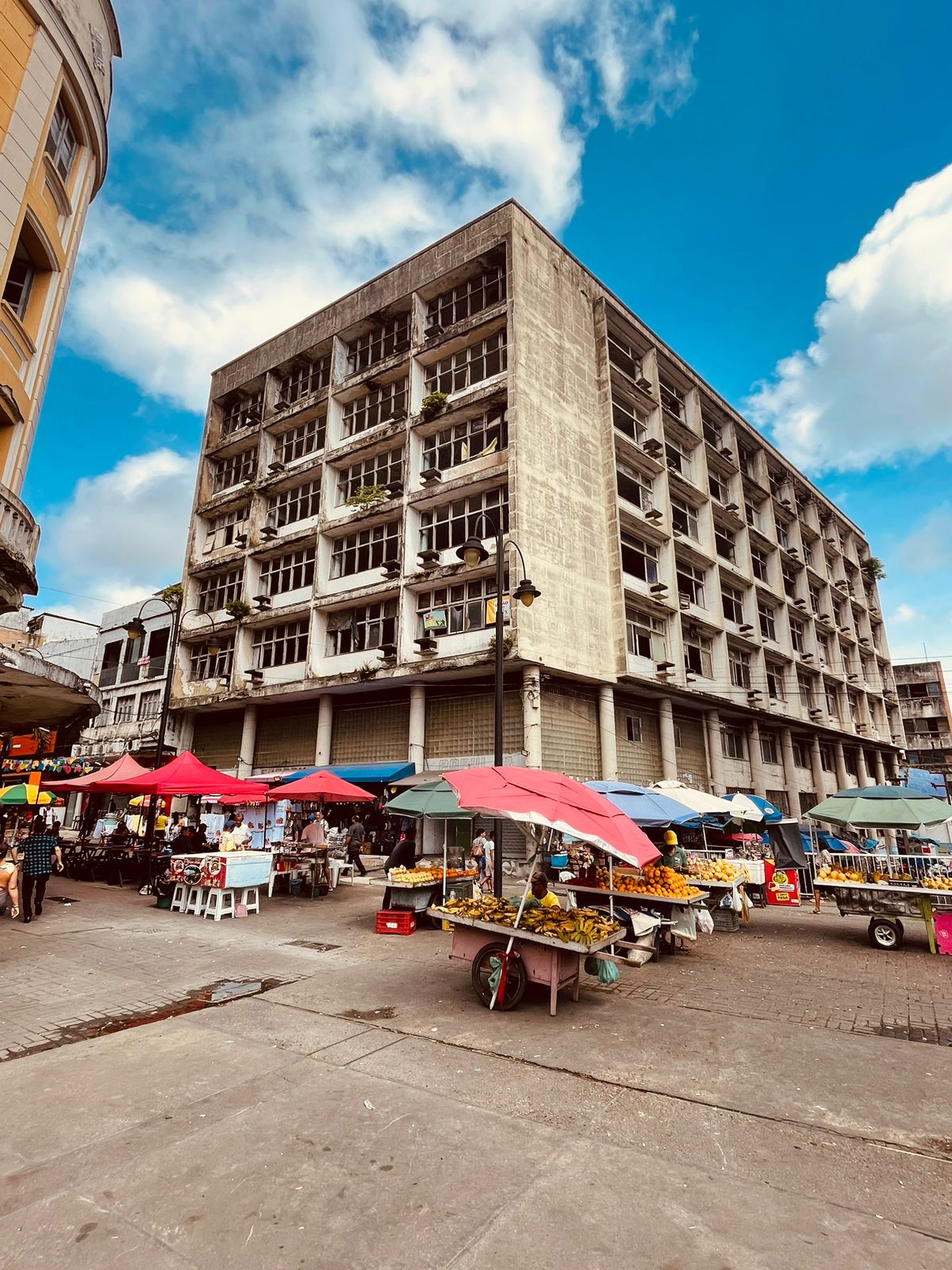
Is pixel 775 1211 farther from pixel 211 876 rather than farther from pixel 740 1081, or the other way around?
pixel 211 876

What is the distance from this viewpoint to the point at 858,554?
178ft

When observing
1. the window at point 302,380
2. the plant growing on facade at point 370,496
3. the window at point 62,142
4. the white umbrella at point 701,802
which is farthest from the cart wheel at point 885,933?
the window at point 302,380

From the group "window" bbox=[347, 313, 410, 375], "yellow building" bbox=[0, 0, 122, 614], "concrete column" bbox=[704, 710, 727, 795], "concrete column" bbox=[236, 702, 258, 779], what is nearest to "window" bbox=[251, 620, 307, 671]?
"concrete column" bbox=[236, 702, 258, 779]

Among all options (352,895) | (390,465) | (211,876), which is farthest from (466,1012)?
(390,465)

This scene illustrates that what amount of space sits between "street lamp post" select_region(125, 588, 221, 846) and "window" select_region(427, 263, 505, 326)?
54.7ft

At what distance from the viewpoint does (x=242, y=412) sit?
35312mm

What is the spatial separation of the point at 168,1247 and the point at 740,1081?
4.27 meters

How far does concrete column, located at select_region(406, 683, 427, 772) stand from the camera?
24031 mm

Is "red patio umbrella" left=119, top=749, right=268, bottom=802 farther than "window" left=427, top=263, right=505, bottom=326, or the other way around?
"window" left=427, top=263, right=505, bottom=326

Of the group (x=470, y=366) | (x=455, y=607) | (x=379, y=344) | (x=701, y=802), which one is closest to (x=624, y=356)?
(x=470, y=366)

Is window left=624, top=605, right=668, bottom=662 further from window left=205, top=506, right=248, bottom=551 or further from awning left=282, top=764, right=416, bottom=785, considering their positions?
window left=205, top=506, right=248, bottom=551

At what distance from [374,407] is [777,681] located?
25442 millimetres

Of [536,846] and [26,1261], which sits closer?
[26,1261]

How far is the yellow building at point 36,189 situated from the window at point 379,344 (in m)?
16.1
